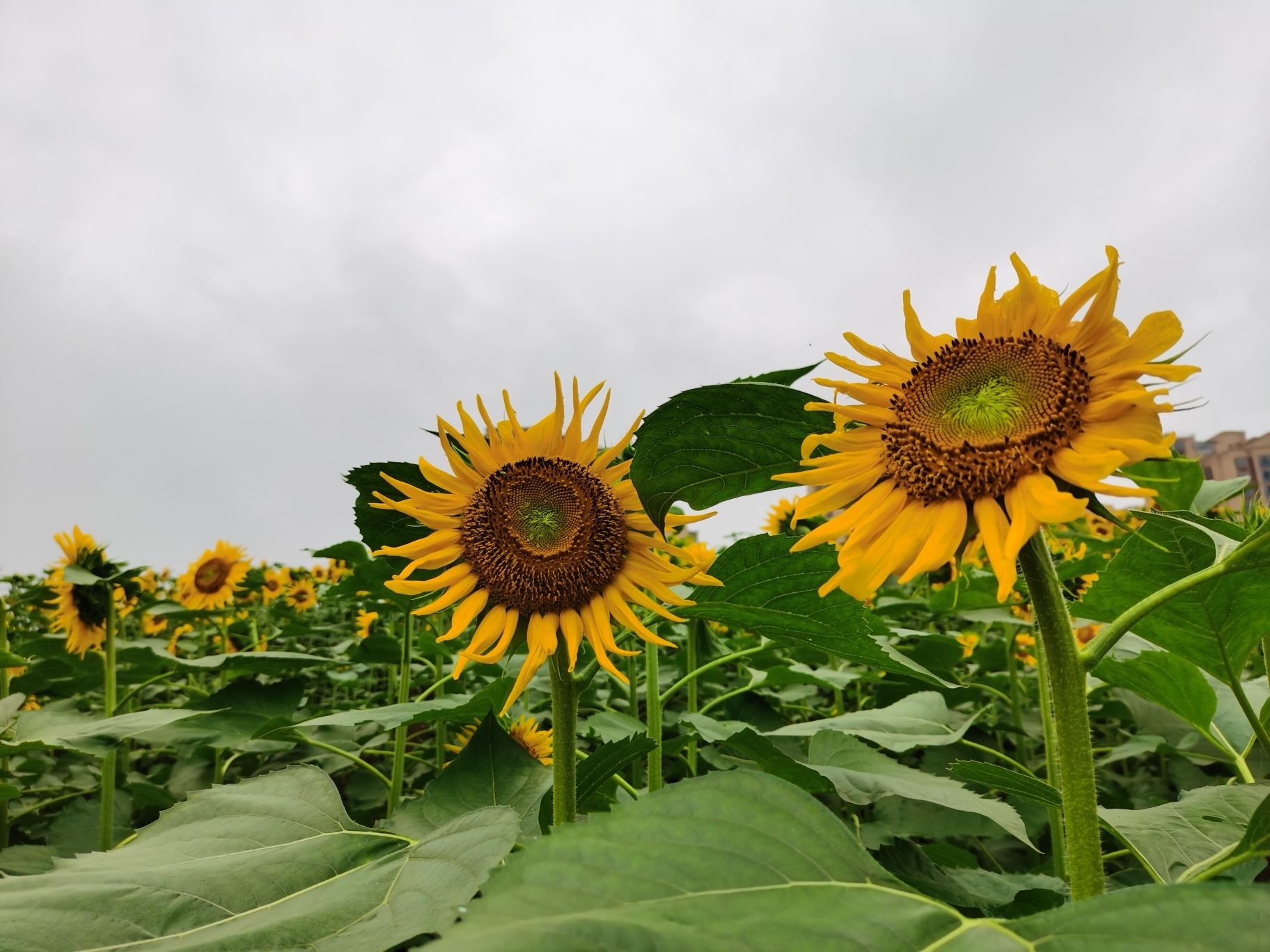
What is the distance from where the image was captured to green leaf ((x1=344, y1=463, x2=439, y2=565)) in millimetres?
1308

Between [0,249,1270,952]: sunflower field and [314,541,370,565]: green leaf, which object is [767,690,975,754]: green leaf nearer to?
[0,249,1270,952]: sunflower field

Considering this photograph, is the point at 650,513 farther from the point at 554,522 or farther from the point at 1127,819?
the point at 1127,819

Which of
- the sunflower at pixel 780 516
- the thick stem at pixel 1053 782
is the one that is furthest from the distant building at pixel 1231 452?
the thick stem at pixel 1053 782

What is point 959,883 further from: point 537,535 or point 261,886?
point 261,886

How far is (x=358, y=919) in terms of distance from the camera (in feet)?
2.47

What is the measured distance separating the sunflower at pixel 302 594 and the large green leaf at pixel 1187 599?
15.3ft

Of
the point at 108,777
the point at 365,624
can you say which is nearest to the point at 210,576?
the point at 365,624

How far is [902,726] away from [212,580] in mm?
3391

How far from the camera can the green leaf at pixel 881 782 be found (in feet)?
4.29

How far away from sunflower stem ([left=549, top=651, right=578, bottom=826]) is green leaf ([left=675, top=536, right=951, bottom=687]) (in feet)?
0.66

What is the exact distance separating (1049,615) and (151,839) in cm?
111

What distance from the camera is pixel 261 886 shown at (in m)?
0.86

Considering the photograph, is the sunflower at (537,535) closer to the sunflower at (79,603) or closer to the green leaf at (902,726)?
the green leaf at (902,726)

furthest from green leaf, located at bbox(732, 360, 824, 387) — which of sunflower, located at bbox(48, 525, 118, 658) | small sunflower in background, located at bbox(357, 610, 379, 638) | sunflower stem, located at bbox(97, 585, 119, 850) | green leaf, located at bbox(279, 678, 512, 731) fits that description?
small sunflower in background, located at bbox(357, 610, 379, 638)
